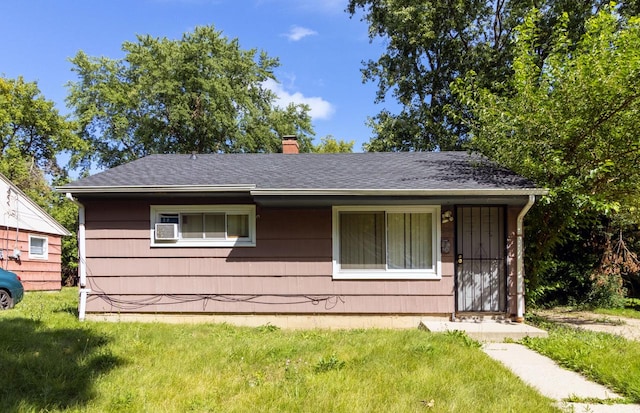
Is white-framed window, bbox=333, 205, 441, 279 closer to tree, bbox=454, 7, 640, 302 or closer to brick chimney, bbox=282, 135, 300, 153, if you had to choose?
tree, bbox=454, 7, 640, 302

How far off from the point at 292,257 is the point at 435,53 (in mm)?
13795

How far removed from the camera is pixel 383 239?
716 centimetres

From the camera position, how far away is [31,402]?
3.46 metres

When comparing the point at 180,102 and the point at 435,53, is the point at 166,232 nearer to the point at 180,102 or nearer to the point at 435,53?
the point at 435,53

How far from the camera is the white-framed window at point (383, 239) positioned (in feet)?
23.3

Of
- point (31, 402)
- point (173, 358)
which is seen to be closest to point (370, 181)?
point (173, 358)

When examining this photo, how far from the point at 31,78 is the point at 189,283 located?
23.8m

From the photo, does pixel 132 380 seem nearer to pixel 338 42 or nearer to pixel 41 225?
pixel 41 225

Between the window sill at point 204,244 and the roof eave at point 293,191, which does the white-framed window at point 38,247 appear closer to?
the roof eave at point 293,191

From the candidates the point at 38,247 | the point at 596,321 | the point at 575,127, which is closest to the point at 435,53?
the point at 575,127

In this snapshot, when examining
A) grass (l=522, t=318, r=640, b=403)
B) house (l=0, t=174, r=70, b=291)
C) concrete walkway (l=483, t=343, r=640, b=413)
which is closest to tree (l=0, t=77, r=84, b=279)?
house (l=0, t=174, r=70, b=291)

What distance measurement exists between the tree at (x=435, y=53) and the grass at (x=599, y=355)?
10921mm

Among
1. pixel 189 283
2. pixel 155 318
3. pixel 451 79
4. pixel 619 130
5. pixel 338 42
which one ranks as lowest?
pixel 155 318

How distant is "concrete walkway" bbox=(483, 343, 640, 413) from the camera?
3.57 m
